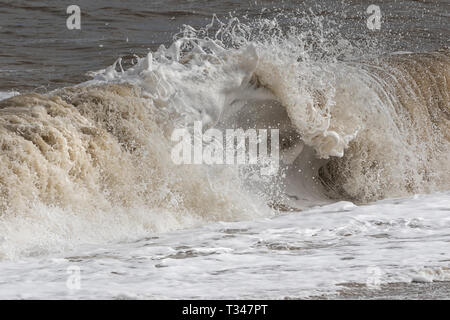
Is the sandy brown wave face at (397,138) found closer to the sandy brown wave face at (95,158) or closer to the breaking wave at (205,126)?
the breaking wave at (205,126)

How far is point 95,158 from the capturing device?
693 cm

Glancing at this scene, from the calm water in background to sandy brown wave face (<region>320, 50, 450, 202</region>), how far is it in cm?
236

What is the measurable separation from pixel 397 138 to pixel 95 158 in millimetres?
3554

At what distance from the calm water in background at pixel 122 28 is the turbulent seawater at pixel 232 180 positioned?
39.6 inches

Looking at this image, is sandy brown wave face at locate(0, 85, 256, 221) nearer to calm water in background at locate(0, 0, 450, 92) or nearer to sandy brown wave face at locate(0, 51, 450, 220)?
sandy brown wave face at locate(0, 51, 450, 220)

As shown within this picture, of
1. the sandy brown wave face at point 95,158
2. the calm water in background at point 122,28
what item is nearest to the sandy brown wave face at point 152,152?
the sandy brown wave face at point 95,158

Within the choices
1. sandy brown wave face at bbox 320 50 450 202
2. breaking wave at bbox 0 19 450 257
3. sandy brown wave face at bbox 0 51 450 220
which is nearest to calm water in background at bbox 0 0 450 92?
sandy brown wave face at bbox 320 50 450 202

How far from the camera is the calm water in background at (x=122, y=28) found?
1230 centimetres

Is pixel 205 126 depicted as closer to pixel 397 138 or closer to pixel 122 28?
pixel 397 138

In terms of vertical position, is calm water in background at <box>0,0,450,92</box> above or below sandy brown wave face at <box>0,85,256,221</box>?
above

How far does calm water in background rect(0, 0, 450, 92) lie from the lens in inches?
484

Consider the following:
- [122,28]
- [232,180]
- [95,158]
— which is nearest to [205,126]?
[232,180]

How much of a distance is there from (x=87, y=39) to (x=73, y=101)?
7.08 m
